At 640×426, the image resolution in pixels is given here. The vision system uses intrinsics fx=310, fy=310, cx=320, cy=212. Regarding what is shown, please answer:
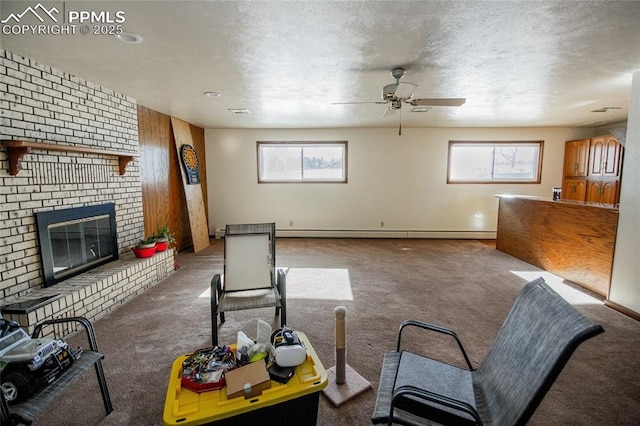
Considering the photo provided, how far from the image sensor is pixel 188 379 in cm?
155

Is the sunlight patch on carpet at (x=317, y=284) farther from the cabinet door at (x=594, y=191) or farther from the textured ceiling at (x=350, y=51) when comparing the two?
the cabinet door at (x=594, y=191)

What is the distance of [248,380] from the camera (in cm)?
152

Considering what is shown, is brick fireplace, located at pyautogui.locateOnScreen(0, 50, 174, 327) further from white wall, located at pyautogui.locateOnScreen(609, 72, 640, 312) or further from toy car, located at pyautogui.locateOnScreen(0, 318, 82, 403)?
white wall, located at pyautogui.locateOnScreen(609, 72, 640, 312)

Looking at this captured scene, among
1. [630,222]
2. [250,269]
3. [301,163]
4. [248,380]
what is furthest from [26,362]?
[301,163]

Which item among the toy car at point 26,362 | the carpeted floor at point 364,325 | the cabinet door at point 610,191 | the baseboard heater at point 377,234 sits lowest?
the carpeted floor at point 364,325

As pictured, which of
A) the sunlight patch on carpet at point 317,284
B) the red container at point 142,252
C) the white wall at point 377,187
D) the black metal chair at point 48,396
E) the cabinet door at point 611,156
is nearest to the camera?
the black metal chair at point 48,396

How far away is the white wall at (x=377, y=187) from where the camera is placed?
6.55 meters

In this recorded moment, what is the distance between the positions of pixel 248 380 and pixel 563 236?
181 inches

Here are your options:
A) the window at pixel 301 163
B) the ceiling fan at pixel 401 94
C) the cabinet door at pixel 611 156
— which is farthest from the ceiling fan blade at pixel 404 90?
the cabinet door at pixel 611 156

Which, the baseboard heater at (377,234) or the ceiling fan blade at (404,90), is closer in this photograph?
the ceiling fan blade at (404,90)

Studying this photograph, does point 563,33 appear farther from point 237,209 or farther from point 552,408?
point 237,209

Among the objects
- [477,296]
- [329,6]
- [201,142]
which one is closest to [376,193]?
[477,296]

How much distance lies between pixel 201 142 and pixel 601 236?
674 cm

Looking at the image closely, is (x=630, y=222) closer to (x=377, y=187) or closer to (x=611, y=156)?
(x=611, y=156)
